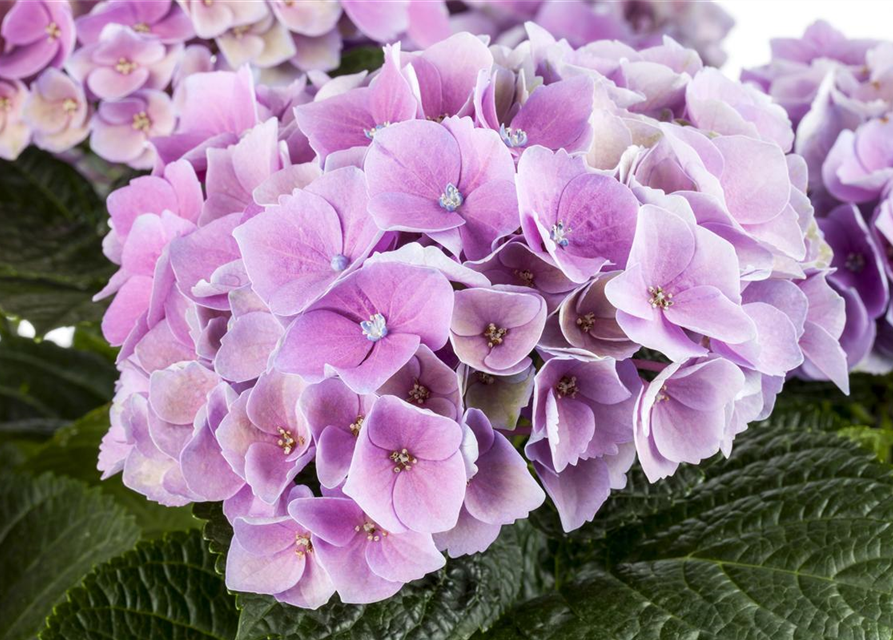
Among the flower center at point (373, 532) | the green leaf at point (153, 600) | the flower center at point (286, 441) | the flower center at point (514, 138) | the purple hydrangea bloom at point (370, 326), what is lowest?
the green leaf at point (153, 600)

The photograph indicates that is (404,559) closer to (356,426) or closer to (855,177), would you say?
(356,426)

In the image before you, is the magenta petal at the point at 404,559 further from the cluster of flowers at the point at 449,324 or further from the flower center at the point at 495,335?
the flower center at the point at 495,335

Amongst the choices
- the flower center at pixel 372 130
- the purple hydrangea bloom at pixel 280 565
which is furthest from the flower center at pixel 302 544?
the flower center at pixel 372 130

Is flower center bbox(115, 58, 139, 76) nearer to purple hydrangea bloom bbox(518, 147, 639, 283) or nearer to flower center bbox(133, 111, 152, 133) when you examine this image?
flower center bbox(133, 111, 152, 133)

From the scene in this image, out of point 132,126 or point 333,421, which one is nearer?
point 333,421

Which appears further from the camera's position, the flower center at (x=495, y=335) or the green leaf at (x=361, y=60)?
the green leaf at (x=361, y=60)

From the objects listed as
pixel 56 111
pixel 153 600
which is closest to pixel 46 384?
pixel 56 111

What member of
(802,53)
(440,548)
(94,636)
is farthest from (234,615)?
(802,53)
